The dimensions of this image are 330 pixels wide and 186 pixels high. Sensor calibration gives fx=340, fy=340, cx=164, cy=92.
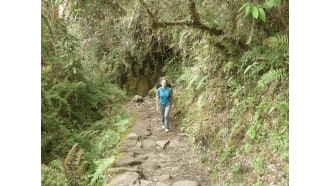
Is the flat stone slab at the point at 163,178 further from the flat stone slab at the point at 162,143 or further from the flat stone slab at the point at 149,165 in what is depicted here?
the flat stone slab at the point at 162,143

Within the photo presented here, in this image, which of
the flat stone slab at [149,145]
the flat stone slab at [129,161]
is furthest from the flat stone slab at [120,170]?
the flat stone slab at [149,145]

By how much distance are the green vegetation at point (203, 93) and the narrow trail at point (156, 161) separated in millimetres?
279

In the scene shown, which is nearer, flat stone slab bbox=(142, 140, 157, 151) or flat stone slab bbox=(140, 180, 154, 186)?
flat stone slab bbox=(140, 180, 154, 186)

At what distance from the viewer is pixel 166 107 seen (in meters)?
8.90

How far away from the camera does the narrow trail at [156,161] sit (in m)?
6.13

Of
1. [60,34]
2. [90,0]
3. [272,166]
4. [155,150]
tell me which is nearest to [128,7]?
[90,0]

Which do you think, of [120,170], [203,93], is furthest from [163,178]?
[203,93]

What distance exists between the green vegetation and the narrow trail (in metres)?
0.28

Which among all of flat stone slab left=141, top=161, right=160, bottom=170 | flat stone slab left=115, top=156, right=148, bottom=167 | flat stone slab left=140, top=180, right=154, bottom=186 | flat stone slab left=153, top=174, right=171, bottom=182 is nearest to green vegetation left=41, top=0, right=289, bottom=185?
flat stone slab left=115, top=156, right=148, bottom=167

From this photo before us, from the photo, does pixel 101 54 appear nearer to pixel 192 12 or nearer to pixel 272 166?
pixel 192 12

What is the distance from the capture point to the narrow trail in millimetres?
6129

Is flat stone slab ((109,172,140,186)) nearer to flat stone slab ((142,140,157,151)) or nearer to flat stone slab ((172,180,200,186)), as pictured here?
flat stone slab ((172,180,200,186))

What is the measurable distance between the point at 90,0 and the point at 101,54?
8.07 metres
